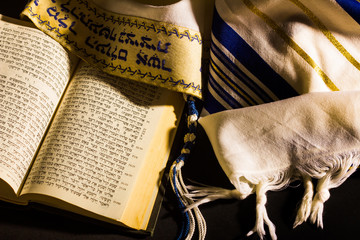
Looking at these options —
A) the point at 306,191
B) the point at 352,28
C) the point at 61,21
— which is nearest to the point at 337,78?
the point at 352,28

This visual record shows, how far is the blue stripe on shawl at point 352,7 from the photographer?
541 millimetres

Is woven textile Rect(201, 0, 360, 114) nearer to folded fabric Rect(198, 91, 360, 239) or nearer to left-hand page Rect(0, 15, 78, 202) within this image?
folded fabric Rect(198, 91, 360, 239)

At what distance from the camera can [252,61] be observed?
0.58m

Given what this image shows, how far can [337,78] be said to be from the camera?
1.86ft

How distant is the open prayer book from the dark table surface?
0.03 meters

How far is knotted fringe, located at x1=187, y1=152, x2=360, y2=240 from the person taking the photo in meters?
0.53

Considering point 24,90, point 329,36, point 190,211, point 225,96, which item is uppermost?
point 329,36

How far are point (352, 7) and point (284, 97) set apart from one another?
6.9 inches

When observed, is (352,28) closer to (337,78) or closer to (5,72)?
(337,78)

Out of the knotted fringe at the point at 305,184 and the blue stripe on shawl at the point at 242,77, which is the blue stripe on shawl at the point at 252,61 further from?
the knotted fringe at the point at 305,184

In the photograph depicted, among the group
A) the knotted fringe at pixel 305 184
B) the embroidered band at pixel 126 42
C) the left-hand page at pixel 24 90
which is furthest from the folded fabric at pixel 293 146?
the left-hand page at pixel 24 90

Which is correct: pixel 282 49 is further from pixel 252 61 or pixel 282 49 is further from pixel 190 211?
pixel 190 211

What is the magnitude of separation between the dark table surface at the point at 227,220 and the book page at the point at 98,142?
0.20 feet

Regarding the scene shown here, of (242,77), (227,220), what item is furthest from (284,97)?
A: (227,220)
